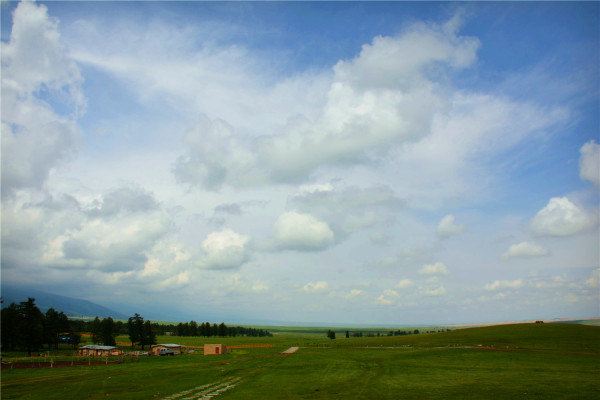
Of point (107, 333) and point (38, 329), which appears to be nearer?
point (38, 329)

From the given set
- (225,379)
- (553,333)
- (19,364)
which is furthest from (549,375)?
(19,364)

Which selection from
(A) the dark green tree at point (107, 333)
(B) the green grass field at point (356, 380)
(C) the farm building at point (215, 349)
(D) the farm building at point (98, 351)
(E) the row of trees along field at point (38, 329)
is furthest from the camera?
(A) the dark green tree at point (107, 333)

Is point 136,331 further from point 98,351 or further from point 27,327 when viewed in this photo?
point 27,327

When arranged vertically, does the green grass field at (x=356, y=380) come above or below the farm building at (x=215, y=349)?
above

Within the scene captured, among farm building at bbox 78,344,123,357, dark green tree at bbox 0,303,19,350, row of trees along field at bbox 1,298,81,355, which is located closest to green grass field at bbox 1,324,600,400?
farm building at bbox 78,344,123,357

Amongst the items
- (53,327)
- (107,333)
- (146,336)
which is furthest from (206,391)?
(107,333)

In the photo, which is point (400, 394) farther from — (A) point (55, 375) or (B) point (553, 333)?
(B) point (553, 333)

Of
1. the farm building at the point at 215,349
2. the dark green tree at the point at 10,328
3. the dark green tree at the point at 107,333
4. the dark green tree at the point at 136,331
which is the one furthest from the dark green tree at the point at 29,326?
the farm building at the point at 215,349

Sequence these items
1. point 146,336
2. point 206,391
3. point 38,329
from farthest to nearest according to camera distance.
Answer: point 146,336
point 38,329
point 206,391

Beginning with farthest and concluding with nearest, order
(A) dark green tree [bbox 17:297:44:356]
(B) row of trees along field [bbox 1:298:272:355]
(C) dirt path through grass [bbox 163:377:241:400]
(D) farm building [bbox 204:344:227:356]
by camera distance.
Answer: (B) row of trees along field [bbox 1:298:272:355] → (A) dark green tree [bbox 17:297:44:356] → (D) farm building [bbox 204:344:227:356] → (C) dirt path through grass [bbox 163:377:241:400]

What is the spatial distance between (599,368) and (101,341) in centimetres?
16250

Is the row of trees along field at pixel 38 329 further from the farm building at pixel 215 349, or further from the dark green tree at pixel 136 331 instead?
the farm building at pixel 215 349

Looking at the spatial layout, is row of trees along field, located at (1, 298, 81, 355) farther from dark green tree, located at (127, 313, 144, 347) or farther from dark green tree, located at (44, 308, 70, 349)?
dark green tree, located at (127, 313, 144, 347)

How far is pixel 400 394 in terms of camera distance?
40.0 m
